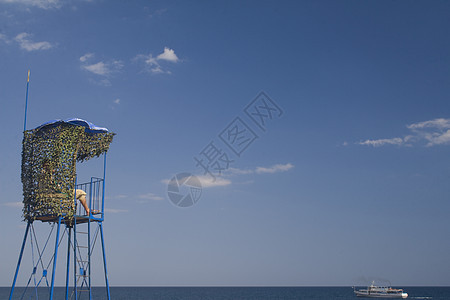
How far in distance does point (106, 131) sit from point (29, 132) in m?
4.51

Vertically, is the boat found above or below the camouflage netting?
below

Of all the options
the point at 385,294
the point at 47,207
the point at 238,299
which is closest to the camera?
the point at 47,207

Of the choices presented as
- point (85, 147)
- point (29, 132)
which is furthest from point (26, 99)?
point (85, 147)

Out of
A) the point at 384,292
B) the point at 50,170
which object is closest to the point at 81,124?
the point at 50,170

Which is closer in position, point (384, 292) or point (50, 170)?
point (50, 170)

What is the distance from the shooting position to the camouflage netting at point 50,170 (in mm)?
27031

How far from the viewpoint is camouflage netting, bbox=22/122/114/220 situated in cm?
2703

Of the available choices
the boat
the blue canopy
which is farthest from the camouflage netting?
the boat

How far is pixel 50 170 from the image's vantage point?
88.8ft

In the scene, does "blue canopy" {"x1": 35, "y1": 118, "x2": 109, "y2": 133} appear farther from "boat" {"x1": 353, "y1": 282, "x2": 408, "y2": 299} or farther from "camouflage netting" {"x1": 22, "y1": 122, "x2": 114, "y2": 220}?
"boat" {"x1": 353, "y1": 282, "x2": 408, "y2": 299}

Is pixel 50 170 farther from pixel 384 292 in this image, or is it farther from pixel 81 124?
pixel 384 292

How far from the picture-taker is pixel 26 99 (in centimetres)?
2886

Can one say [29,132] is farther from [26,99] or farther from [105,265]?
[105,265]

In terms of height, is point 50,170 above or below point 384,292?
above
